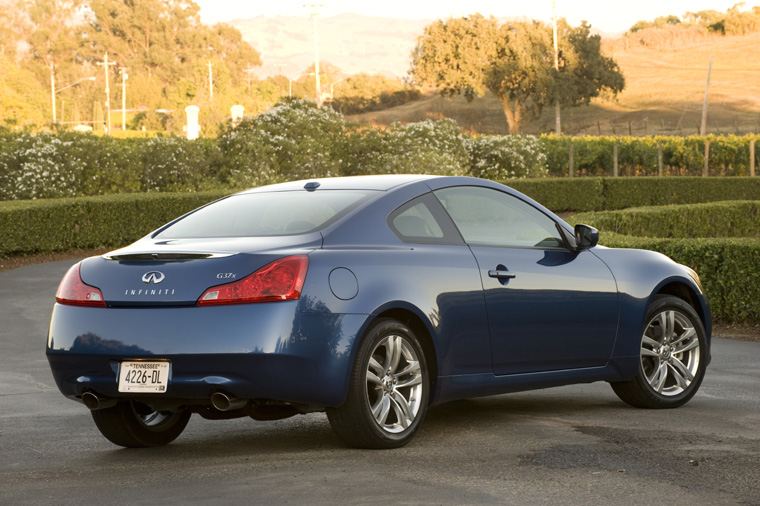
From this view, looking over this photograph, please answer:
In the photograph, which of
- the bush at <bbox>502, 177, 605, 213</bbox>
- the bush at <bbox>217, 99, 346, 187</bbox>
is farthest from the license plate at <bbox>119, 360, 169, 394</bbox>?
the bush at <bbox>502, 177, 605, 213</bbox>

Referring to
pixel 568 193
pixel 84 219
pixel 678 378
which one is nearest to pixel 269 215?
pixel 678 378

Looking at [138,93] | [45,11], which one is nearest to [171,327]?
[138,93]

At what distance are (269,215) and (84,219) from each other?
20.2 metres

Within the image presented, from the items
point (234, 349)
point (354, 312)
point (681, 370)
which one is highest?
point (354, 312)

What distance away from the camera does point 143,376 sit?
6305 millimetres

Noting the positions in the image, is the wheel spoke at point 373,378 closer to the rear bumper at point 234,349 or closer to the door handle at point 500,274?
the rear bumper at point 234,349

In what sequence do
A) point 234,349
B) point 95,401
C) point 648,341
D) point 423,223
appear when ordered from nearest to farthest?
point 234,349 < point 95,401 < point 423,223 < point 648,341

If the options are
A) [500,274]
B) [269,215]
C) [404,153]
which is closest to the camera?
[269,215]

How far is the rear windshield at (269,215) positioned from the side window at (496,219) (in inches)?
26.7

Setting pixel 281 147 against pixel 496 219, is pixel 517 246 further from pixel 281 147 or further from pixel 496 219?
pixel 281 147

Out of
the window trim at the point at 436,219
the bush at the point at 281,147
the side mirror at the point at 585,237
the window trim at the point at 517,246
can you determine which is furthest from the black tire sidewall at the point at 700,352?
the bush at the point at 281,147

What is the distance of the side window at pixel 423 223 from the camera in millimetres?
7043

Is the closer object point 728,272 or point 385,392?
point 385,392

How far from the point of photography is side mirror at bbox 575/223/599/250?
26.1 ft
